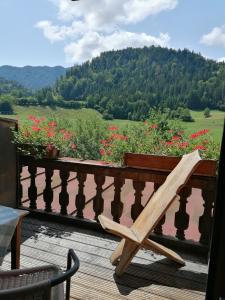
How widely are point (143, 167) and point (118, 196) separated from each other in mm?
469

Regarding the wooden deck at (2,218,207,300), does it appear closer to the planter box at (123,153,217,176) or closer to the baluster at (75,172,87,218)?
the baluster at (75,172,87,218)

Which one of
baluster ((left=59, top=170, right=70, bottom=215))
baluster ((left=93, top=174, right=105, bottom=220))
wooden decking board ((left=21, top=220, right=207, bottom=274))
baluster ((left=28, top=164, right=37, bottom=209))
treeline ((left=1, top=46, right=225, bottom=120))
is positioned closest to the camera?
wooden decking board ((left=21, top=220, right=207, bottom=274))

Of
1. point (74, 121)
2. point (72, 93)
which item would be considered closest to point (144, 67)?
point (72, 93)

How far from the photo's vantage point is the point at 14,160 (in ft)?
11.9

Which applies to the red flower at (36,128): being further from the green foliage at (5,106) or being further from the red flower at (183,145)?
the green foliage at (5,106)

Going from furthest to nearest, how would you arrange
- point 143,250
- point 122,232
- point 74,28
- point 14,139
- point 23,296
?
point 74,28 < point 14,139 < point 143,250 < point 122,232 < point 23,296

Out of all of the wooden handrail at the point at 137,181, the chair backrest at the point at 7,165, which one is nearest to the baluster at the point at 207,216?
the wooden handrail at the point at 137,181

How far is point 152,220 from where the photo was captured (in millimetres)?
2518

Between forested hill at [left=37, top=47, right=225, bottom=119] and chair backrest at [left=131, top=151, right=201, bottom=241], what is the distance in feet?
41.6

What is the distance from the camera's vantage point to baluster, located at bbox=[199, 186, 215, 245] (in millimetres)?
2873

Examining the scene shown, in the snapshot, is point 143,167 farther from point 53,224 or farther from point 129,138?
point 53,224

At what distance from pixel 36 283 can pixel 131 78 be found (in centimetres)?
2102

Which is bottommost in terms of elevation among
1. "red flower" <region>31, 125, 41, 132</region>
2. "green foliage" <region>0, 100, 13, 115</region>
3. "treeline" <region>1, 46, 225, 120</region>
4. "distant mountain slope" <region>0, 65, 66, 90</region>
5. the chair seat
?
the chair seat

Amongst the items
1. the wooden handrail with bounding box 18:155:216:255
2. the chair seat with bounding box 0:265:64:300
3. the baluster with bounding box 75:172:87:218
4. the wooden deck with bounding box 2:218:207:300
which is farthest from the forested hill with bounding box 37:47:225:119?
the chair seat with bounding box 0:265:64:300
